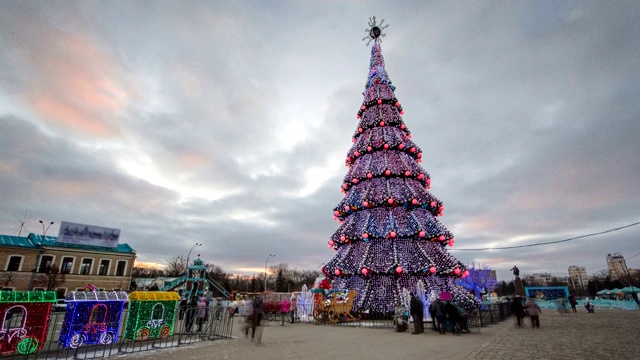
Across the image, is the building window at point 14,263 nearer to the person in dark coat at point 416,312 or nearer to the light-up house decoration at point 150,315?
the light-up house decoration at point 150,315

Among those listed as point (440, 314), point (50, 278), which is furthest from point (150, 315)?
point (50, 278)

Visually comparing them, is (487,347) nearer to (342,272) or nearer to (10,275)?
(342,272)

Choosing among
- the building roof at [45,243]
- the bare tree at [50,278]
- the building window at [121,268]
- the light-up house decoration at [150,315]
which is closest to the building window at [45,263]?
the bare tree at [50,278]

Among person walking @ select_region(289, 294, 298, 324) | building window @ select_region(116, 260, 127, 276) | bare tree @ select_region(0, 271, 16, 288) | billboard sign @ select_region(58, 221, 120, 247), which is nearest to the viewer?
person walking @ select_region(289, 294, 298, 324)

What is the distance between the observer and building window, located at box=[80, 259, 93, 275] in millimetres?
36919

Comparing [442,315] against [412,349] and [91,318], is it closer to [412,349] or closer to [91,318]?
[412,349]

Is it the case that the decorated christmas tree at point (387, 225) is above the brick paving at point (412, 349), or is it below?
above

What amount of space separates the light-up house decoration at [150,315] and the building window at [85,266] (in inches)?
1449

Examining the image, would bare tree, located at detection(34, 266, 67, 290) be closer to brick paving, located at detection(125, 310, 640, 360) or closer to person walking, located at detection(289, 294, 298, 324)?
person walking, located at detection(289, 294, 298, 324)

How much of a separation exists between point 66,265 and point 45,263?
6.58 feet

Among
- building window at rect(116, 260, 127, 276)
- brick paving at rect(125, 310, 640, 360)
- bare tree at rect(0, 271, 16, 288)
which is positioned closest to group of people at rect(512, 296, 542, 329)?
brick paving at rect(125, 310, 640, 360)

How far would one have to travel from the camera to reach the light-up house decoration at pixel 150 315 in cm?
898

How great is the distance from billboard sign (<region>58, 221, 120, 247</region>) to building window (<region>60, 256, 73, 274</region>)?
2103 millimetres

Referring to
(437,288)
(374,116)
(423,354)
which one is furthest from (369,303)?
(374,116)
